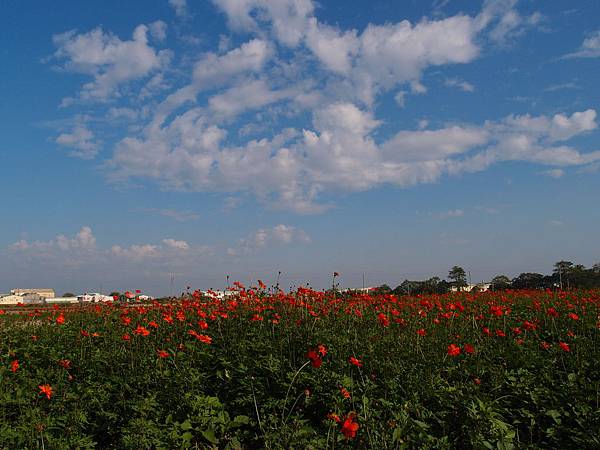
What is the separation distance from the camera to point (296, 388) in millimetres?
4977

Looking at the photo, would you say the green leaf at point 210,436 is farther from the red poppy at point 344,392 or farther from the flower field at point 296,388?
the red poppy at point 344,392

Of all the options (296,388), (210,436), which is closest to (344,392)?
(296,388)

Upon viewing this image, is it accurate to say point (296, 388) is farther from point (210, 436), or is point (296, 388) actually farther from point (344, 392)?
point (210, 436)

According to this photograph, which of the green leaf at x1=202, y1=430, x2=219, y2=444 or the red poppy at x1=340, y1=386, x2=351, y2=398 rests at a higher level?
the red poppy at x1=340, y1=386, x2=351, y2=398

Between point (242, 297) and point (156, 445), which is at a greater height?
point (242, 297)

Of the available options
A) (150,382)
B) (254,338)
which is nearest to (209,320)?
(254,338)

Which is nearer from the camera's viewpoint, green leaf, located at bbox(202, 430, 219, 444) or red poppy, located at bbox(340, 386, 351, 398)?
green leaf, located at bbox(202, 430, 219, 444)

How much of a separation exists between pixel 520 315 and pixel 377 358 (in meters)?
5.27

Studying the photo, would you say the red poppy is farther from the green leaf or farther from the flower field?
the green leaf

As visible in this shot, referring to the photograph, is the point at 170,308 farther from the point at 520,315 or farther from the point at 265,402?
the point at 520,315

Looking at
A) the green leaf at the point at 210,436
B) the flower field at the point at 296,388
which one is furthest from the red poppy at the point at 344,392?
the green leaf at the point at 210,436

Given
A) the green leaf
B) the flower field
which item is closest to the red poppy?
the flower field

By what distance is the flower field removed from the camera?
426 cm

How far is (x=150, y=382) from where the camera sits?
514cm
